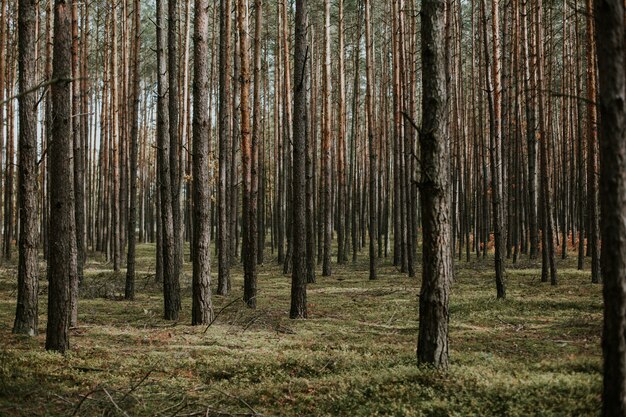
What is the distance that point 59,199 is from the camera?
7312mm

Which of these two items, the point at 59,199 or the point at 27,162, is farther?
the point at 27,162

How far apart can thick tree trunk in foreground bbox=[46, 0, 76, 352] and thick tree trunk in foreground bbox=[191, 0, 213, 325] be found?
2.79m

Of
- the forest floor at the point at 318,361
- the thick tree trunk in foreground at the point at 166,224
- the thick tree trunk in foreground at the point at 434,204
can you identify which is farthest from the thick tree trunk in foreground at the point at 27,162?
the thick tree trunk in foreground at the point at 434,204

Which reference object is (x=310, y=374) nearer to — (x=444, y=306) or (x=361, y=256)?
(x=444, y=306)

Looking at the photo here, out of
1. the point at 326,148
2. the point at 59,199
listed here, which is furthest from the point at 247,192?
the point at 326,148

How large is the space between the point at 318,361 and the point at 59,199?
3.91 m

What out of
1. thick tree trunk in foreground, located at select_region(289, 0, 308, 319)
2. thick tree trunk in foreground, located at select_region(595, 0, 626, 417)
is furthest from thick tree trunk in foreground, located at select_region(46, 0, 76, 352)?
thick tree trunk in foreground, located at select_region(595, 0, 626, 417)

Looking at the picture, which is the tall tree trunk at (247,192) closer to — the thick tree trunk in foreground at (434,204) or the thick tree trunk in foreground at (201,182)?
the thick tree trunk in foreground at (201,182)

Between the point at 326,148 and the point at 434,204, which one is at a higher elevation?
the point at 326,148

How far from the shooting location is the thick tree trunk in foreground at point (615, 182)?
3.76 meters

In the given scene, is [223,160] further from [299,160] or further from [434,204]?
[434,204]

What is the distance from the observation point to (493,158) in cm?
1227

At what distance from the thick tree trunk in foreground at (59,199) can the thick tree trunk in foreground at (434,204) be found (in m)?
4.58

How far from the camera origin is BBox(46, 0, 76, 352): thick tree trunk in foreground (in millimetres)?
7258
